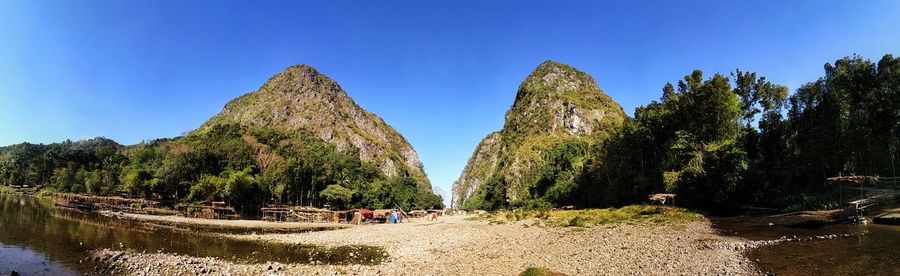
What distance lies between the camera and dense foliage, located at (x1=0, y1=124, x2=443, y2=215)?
8312 cm

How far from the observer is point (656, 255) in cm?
2209

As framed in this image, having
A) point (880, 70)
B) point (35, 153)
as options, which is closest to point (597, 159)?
point (880, 70)

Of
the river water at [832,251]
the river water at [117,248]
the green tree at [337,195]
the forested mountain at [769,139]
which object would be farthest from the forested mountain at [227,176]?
the river water at [832,251]

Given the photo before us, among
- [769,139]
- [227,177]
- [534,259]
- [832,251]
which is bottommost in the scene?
[534,259]

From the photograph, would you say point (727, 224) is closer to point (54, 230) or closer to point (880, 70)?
point (880, 70)

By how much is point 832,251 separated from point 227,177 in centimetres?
8668

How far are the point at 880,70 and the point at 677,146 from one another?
20.3 meters

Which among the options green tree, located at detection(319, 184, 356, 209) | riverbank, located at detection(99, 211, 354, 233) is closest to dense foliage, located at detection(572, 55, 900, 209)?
riverbank, located at detection(99, 211, 354, 233)

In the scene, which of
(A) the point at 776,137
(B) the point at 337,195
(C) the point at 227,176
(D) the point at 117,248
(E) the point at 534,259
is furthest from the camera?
(B) the point at 337,195

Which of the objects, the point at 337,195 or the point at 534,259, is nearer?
the point at 534,259

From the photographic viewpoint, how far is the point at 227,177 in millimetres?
83250

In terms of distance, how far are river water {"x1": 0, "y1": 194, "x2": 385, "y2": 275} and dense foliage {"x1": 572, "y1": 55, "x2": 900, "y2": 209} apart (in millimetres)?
42135

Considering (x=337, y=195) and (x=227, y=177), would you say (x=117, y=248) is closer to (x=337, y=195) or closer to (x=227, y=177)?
(x=227, y=177)

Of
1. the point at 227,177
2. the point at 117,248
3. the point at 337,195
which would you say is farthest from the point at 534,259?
the point at 337,195
